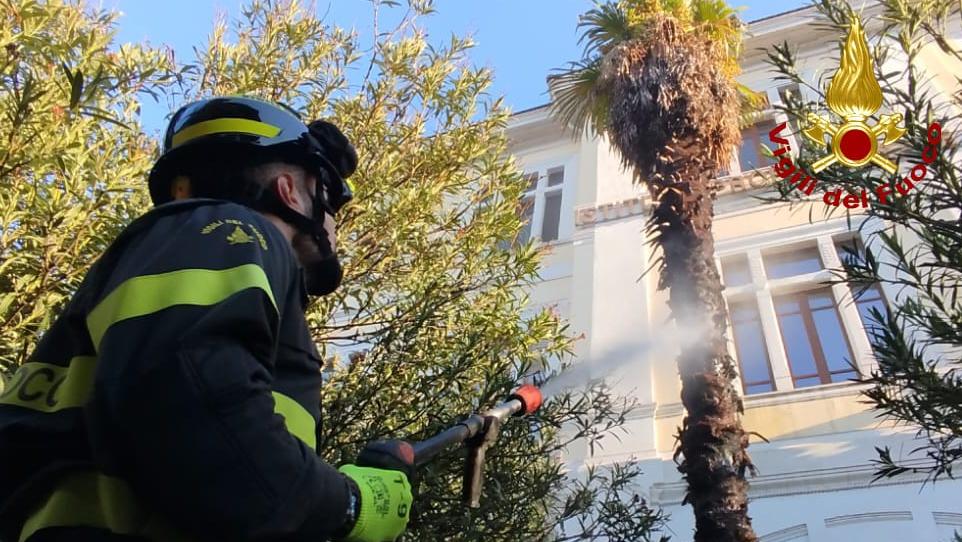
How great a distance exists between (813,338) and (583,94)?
5515mm

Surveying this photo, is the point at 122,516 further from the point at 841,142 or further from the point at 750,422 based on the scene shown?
the point at 750,422

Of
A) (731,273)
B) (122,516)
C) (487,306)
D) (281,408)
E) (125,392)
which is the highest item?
(731,273)

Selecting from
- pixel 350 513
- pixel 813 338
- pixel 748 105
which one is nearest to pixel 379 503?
pixel 350 513

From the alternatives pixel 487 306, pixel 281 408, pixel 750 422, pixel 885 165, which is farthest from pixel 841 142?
pixel 750 422

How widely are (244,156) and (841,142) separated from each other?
4640 mm

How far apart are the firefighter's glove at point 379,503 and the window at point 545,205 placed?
48.1 ft

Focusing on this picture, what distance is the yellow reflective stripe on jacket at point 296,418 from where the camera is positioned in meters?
1.63

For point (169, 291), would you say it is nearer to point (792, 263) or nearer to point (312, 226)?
point (312, 226)

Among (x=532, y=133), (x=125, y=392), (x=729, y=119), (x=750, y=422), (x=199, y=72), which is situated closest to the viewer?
(x=125, y=392)

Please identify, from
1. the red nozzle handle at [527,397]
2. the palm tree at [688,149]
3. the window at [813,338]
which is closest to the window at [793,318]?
the window at [813,338]

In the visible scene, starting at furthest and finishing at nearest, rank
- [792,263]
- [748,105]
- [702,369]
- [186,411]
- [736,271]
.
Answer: [736,271] → [792,263] → [748,105] → [702,369] → [186,411]

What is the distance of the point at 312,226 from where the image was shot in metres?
2.18

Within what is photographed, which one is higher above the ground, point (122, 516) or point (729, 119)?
point (729, 119)

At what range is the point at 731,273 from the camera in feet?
44.9
